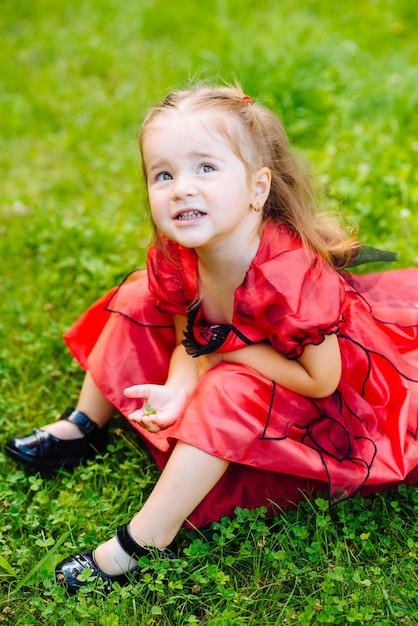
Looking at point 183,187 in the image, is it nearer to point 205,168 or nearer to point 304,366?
point 205,168

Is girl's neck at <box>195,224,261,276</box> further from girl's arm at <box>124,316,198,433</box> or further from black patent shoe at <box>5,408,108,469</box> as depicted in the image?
black patent shoe at <box>5,408,108,469</box>

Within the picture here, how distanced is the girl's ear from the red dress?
0.28 ft

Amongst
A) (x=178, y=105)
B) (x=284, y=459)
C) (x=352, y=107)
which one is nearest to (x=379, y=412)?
(x=284, y=459)

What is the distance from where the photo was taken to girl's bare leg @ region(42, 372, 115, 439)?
2352 mm

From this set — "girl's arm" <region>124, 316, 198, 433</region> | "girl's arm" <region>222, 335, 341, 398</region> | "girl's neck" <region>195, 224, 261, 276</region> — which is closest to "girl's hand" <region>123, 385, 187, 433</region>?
"girl's arm" <region>124, 316, 198, 433</region>

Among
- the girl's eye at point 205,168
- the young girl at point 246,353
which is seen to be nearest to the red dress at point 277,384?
the young girl at point 246,353

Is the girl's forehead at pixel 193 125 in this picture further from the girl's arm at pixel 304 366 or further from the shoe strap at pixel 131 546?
the shoe strap at pixel 131 546

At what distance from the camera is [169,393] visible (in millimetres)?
2111

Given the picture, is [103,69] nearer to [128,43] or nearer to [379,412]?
[128,43]

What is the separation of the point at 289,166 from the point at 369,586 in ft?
3.56

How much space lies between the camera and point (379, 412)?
2.10 meters

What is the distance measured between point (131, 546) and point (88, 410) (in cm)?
57

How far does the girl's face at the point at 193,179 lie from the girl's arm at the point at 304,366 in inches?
12.8

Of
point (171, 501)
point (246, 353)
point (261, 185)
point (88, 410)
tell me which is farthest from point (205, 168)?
point (88, 410)
